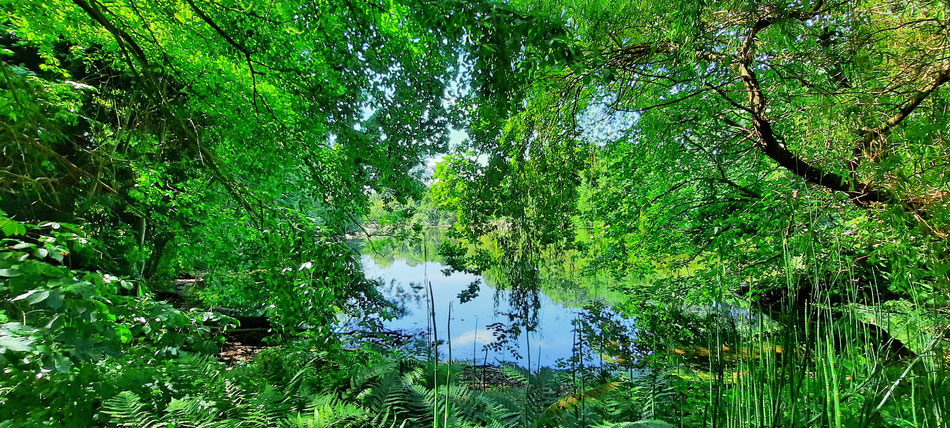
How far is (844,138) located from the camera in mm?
2105

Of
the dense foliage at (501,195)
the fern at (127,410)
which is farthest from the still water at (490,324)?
the fern at (127,410)

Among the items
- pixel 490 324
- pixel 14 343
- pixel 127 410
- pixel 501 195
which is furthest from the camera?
pixel 490 324

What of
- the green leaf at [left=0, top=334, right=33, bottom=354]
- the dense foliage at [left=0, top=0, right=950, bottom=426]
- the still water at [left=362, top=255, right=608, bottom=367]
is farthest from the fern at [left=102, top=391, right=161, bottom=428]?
the still water at [left=362, top=255, right=608, bottom=367]

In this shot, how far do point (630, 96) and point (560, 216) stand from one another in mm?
1359

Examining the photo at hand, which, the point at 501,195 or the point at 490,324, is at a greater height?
the point at 501,195

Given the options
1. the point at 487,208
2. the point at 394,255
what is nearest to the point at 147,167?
the point at 487,208

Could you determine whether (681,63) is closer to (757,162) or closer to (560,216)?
(560,216)

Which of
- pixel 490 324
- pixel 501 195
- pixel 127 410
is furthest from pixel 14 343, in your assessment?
pixel 490 324

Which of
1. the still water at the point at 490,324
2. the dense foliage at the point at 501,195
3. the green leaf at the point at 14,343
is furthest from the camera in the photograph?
the still water at the point at 490,324

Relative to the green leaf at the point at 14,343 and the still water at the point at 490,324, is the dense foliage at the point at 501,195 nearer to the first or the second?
the green leaf at the point at 14,343

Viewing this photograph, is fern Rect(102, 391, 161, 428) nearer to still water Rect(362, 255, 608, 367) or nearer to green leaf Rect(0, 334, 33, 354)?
green leaf Rect(0, 334, 33, 354)

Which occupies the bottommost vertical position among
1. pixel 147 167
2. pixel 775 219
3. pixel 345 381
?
pixel 345 381

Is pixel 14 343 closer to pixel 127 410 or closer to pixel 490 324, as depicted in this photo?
pixel 127 410

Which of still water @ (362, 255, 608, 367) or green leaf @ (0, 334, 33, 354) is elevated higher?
green leaf @ (0, 334, 33, 354)
